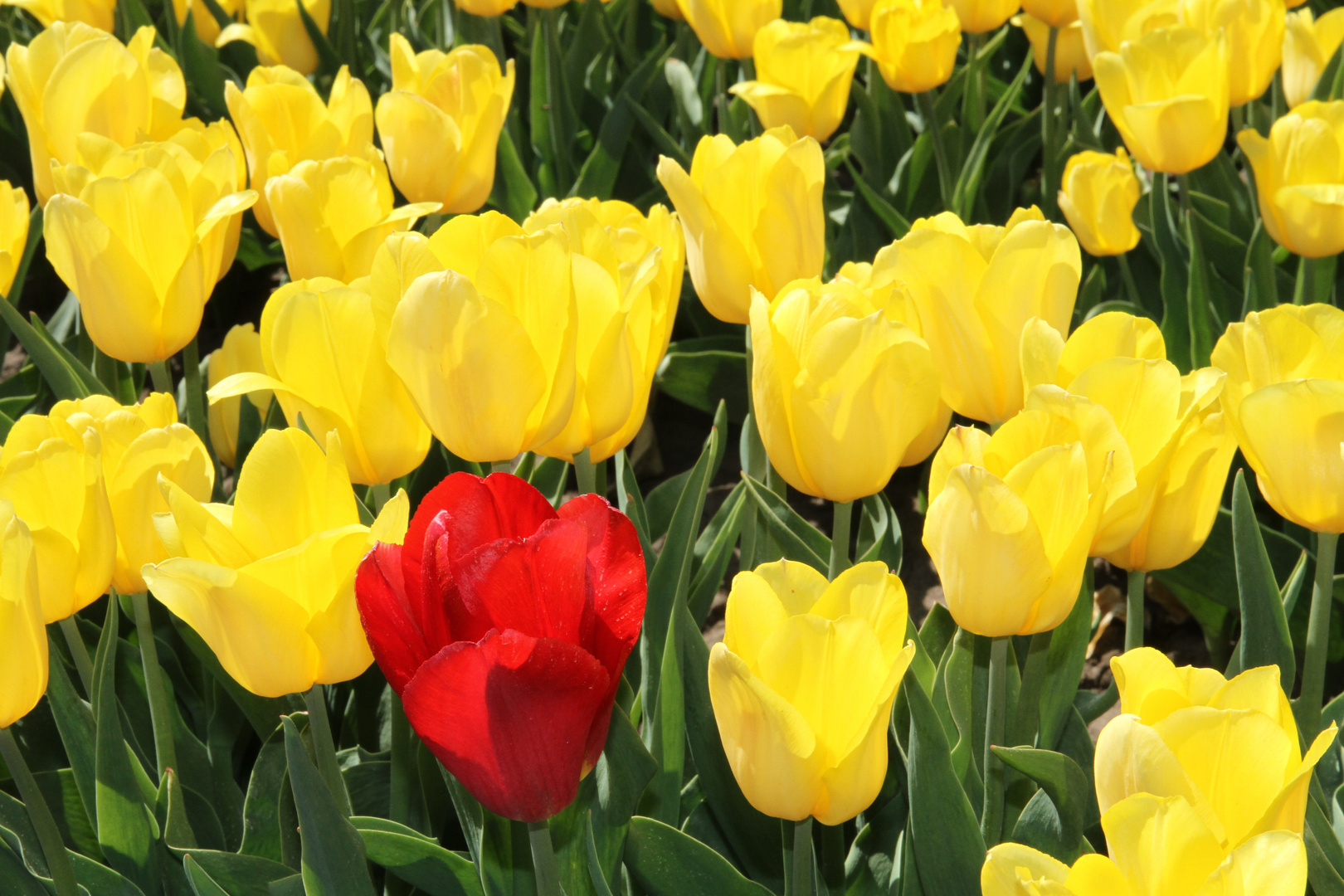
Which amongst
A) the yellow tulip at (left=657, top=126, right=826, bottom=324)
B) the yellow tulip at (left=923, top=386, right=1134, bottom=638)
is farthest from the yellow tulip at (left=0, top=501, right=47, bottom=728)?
the yellow tulip at (left=657, top=126, right=826, bottom=324)

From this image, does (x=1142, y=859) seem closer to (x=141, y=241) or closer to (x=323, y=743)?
(x=323, y=743)

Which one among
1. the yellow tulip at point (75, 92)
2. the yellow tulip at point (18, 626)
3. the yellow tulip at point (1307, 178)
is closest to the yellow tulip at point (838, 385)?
the yellow tulip at point (18, 626)

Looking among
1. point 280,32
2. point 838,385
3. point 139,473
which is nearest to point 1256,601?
point 838,385

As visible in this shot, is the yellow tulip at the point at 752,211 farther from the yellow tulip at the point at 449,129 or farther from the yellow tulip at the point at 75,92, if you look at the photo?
the yellow tulip at the point at 75,92

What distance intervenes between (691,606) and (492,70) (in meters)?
0.80

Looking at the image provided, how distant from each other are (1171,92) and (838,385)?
1077 millimetres

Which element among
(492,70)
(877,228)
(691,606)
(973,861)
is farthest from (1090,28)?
(973,861)

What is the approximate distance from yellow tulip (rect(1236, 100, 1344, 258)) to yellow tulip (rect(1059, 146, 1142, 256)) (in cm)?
31

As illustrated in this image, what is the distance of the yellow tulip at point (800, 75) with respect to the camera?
6.29ft

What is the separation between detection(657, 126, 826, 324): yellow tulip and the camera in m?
1.20

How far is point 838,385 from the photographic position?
886 mm

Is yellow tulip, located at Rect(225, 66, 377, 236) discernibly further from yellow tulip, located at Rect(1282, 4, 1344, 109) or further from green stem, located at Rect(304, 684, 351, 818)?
yellow tulip, located at Rect(1282, 4, 1344, 109)

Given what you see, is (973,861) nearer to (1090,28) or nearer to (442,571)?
(442,571)

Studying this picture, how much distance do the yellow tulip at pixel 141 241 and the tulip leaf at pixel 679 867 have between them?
2.25 feet
